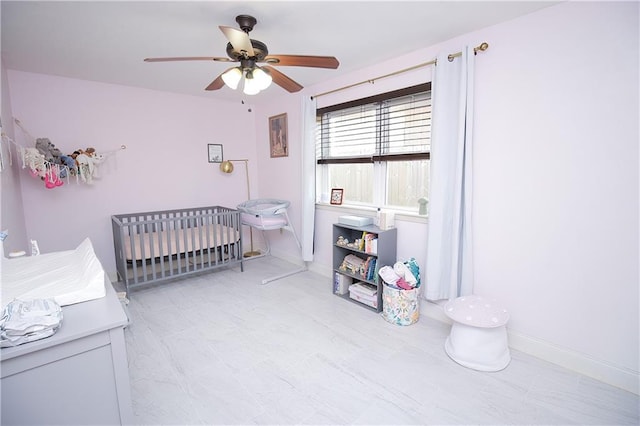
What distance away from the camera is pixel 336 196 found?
3.42 metres

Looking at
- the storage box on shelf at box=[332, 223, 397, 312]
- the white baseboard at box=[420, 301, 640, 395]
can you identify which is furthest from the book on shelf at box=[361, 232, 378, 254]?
the white baseboard at box=[420, 301, 640, 395]

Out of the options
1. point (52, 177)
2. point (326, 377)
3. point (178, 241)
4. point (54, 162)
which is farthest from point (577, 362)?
point (54, 162)

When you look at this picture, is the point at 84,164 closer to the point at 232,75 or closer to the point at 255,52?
the point at 232,75

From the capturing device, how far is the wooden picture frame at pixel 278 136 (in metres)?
3.96

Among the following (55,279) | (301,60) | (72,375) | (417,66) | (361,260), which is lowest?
(361,260)

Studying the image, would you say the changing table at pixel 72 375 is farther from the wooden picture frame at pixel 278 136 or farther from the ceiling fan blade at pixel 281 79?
the wooden picture frame at pixel 278 136

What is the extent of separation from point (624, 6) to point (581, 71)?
33 cm

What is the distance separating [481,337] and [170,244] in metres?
2.90

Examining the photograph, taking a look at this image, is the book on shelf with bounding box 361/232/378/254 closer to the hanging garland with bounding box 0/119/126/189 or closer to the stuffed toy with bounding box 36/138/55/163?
the hanging garland with bounding box 0/119/126/189

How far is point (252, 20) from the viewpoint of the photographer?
189cm

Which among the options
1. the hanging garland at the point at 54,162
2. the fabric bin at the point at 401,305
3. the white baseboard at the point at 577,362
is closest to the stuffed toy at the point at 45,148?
the hanging garland at the point at 54,162

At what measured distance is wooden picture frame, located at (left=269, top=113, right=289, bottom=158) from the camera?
13.0ft

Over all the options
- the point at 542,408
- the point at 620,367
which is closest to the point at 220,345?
the point at 542,408

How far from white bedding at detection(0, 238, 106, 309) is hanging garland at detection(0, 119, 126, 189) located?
4.23 feet
